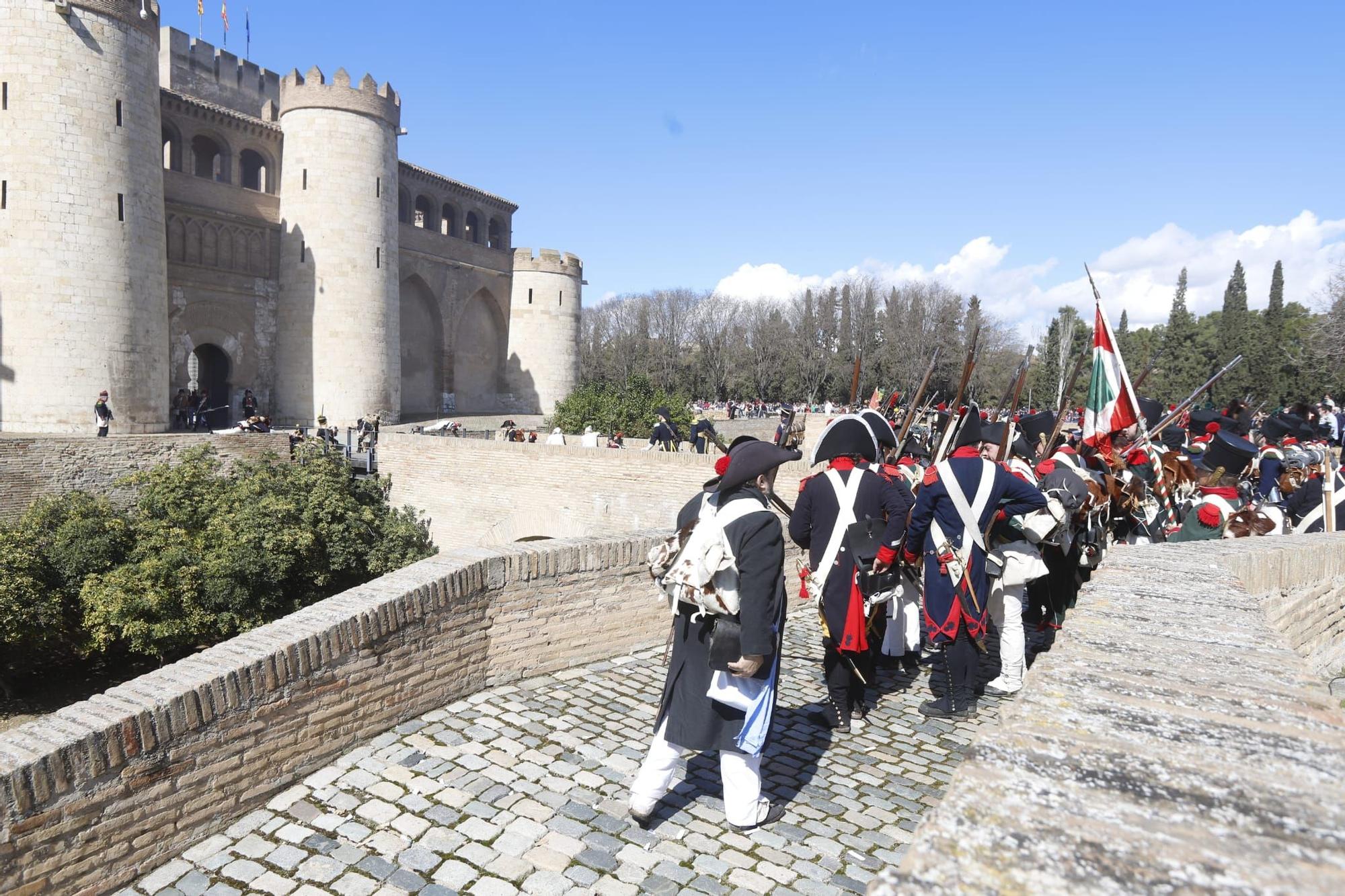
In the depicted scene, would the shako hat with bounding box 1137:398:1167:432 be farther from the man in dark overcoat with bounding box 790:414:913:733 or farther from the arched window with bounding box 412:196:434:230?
the arched window with bounding box 412:196:434:230

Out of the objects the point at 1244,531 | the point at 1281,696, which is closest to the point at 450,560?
the point at 1281,696

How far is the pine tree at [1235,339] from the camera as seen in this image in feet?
149

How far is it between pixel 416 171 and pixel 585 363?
70.9ft

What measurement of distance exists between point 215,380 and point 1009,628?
1288 inches

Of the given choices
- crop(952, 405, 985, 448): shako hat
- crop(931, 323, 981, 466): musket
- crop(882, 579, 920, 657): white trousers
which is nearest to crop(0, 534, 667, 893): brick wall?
crop(882, 579, 920, 657): white trousers

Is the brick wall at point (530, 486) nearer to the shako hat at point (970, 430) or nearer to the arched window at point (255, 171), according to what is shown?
the shako hat at point (970, 430)

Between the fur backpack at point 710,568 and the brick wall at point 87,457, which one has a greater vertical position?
the fur backpack at point 710,568

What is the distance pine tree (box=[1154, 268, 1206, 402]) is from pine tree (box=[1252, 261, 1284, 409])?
6.00 m

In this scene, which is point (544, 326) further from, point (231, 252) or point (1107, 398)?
point (1107, 398)

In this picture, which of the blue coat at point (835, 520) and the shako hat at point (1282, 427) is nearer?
the blue coat at point (835, 520)

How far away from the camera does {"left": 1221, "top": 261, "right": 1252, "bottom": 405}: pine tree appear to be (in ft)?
149

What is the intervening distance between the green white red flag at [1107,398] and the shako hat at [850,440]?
3.72 m

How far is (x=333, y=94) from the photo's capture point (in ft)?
105

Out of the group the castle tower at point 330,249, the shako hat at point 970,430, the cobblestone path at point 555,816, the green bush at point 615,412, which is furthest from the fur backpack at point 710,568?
the castle tower at point 330,249
